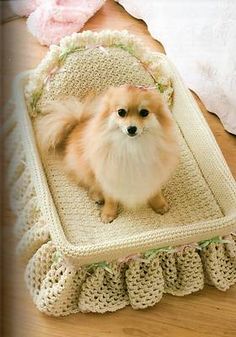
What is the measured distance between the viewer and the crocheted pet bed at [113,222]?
1.16 meters

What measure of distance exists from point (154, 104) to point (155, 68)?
45cm

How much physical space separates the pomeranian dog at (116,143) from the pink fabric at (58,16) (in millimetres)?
252

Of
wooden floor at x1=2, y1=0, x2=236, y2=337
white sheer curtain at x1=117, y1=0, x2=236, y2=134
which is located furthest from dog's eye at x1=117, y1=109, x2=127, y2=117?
white sheer curtain at x1=117, y1=0, x2=236, y2=134

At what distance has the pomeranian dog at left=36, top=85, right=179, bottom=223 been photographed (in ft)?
3.39

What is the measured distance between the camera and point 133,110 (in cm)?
102

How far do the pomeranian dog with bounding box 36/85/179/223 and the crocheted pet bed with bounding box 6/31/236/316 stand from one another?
42mm

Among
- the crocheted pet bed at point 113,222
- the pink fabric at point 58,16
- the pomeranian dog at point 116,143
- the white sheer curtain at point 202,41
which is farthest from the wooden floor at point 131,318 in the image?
the white sheer curtain at point 202,41

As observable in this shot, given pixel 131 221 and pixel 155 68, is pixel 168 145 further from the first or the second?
pixel 155 68

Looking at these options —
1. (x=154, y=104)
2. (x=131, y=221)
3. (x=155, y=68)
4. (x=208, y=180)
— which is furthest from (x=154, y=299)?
(x=155, y=68)

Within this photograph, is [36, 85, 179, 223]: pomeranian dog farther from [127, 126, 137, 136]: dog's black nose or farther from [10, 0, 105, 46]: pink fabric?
[10, 0, 105, 46]: pink fabric

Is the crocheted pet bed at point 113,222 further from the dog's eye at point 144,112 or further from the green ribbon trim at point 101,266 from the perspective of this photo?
the dog's eye at point 144,112

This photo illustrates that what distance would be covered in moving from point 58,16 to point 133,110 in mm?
615

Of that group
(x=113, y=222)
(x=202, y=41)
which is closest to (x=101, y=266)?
(x=113, y=222)

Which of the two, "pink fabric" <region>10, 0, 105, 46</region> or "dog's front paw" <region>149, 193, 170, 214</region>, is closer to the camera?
"dog's front paw" <region>149, 193, 170, 214</region>
